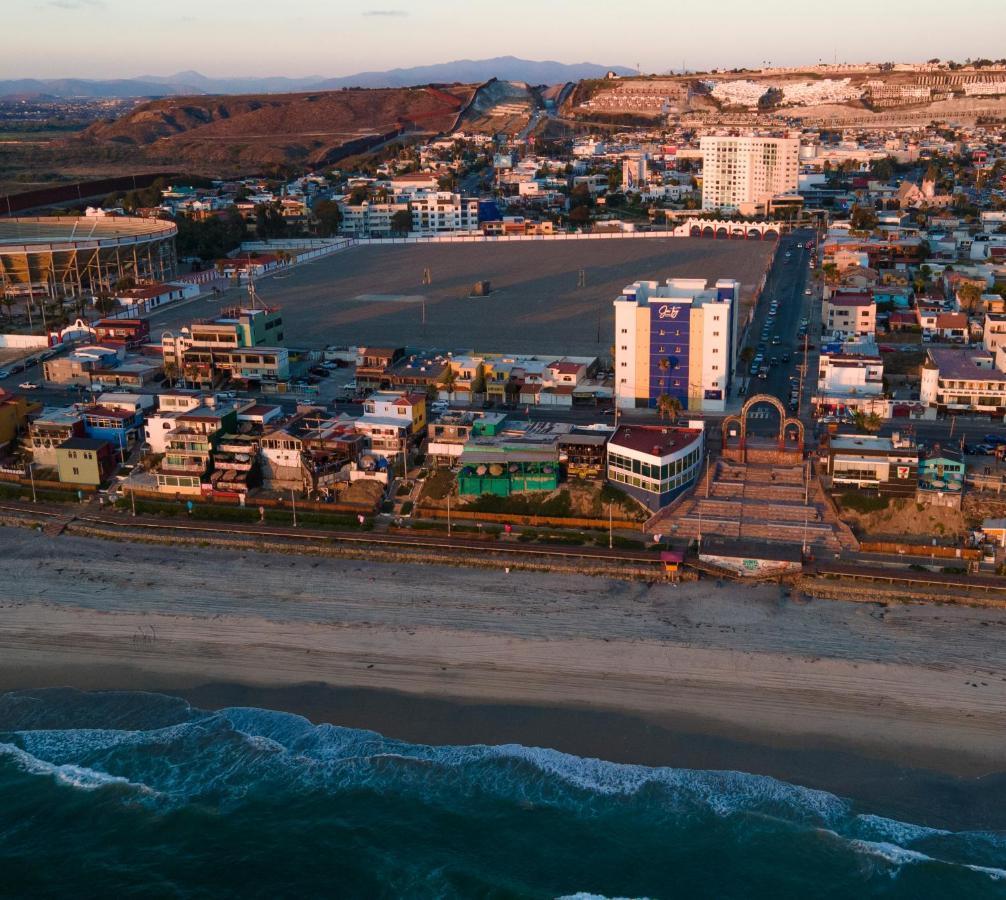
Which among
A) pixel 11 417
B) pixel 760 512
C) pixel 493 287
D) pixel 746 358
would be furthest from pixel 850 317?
pixel 11 417

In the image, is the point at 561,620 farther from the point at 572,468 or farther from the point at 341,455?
the point at 341,455

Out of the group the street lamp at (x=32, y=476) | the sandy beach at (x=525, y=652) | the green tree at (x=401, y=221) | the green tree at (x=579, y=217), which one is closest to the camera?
the sandy beach at (x=525, y=652)

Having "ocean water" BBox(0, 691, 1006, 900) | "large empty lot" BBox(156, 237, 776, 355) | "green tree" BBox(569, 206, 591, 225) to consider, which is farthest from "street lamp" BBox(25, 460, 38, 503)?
"green tree" BBox(569, 206, 591, 225)

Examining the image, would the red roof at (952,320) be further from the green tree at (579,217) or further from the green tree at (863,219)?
the green tree at (579,217)

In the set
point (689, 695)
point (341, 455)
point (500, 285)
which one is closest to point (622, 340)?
point (341, 455)

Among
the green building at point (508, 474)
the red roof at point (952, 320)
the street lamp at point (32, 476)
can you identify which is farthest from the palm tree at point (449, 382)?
the red roof at point (952, 320)

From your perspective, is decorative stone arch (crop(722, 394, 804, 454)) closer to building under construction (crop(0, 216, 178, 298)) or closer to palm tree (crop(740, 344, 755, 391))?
palm tree (crop(740, 344, 755, 391))

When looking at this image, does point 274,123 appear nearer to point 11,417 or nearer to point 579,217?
point 579,217
